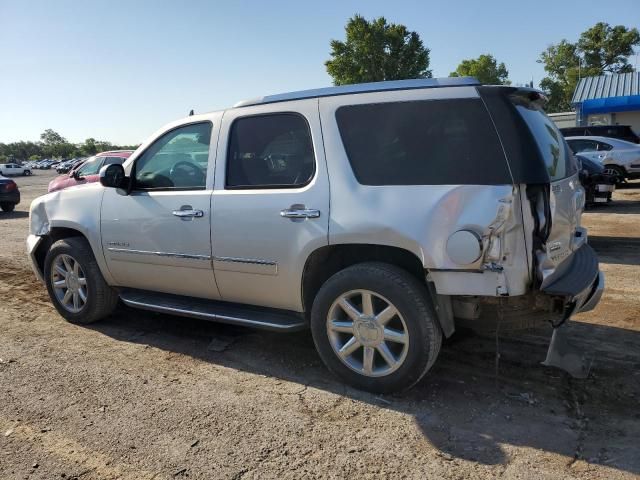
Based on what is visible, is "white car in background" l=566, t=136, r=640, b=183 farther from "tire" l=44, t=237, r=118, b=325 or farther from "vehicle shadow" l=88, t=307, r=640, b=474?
"tire" l=44, t=237, r=118, b=325

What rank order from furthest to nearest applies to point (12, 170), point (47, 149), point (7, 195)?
point (47, 149), point (12, 170), point (7, 195)

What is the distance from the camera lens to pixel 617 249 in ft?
26.2

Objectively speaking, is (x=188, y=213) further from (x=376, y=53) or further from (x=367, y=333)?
(x=376, y=53)

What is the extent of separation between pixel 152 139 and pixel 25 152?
5786 inches

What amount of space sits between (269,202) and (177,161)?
1143mm

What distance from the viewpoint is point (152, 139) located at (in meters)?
4.61

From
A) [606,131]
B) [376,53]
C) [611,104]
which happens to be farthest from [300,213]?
[376,53]

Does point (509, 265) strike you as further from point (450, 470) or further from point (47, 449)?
point (47, 449)

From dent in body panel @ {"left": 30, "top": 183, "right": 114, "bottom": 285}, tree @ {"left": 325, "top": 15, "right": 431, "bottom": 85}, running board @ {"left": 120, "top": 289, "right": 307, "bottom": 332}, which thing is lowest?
running board @ {"left": 120, "top": 289, "right": 307, "bottom": 332}

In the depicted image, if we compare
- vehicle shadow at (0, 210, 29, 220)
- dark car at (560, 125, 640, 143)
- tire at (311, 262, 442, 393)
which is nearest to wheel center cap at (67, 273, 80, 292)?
tire at (311, 262, 442, 393)

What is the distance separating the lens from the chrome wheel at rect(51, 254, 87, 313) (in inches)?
200

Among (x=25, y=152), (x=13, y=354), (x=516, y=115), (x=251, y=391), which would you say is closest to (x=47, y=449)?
(x=251, y=391)

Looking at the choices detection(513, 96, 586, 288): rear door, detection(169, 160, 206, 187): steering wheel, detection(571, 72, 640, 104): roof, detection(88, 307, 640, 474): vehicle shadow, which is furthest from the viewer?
detection(571, 72, 640, 104): roof

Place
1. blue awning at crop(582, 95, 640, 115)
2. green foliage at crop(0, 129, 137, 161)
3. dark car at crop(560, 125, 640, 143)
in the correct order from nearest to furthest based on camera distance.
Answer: dark car at crop(560, 125, 640, 143) < blue awning at crop(582, 95, 640, 115) < green foliage at crop(0, 129, 137, 161)
